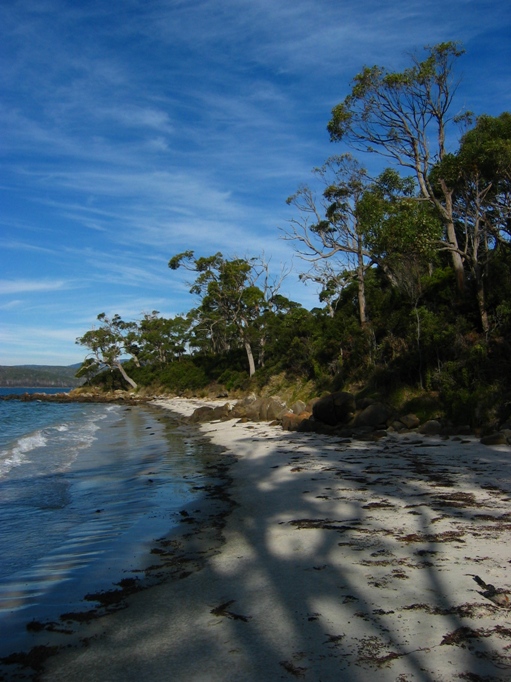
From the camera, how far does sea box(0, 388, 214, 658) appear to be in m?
4.73

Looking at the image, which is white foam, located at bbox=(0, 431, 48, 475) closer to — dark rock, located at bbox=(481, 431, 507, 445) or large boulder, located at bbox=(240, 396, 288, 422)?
large boulder, located at bbox=(240, 396, 288, 422)

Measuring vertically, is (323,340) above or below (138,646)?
above

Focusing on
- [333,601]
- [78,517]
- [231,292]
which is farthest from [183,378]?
[333,601]

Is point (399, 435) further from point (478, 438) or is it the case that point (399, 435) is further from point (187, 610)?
point (187, 610)

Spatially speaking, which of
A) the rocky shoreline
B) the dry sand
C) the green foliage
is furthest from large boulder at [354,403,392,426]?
the green foliage

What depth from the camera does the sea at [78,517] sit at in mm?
4734

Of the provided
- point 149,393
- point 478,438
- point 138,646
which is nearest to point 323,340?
point 478,438

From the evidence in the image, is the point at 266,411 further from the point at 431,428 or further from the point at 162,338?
the point at 162,338

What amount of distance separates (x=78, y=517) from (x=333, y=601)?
500 centimetres

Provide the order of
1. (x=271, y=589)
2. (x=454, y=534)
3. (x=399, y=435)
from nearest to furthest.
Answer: (x=271, y=589)
(x=454, y=534)
(x=399, y=435)

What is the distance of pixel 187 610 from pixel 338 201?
1020 inches

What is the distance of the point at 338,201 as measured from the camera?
2752 centimetres

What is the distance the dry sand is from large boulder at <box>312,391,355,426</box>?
28.2 ft

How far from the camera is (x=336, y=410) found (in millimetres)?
16422
